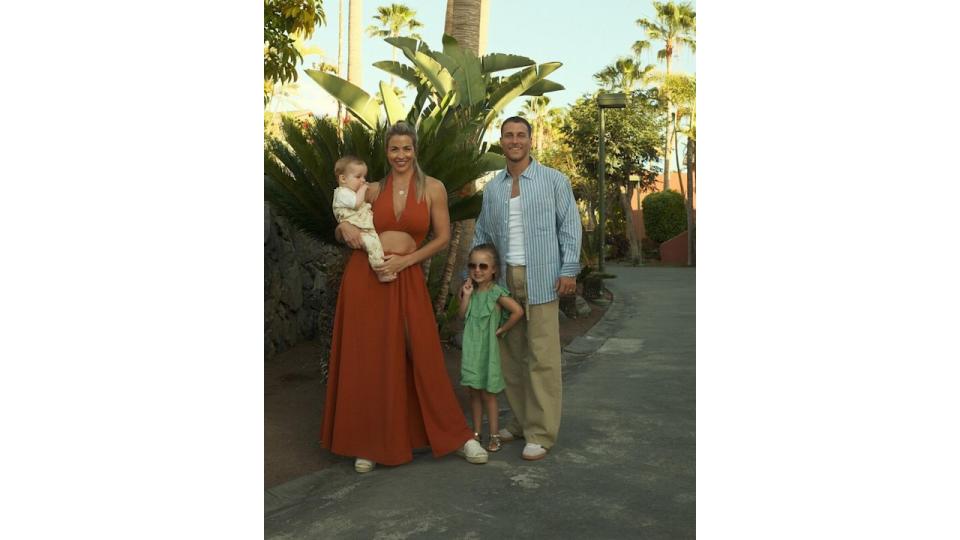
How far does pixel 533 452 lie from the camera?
5.02 m

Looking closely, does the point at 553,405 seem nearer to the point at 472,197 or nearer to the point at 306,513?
the point at 306,513

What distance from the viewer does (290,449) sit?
5.38m

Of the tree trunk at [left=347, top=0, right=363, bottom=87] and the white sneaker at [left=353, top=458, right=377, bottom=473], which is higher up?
the tree trunk at [left=347, top=0, right=363, bottom=87]

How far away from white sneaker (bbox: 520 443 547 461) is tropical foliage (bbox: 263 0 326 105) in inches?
236

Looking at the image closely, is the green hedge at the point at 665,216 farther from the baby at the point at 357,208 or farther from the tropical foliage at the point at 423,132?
the baby at the point at 357,208

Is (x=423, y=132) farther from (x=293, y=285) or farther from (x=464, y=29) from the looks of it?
(x=464, y=29)

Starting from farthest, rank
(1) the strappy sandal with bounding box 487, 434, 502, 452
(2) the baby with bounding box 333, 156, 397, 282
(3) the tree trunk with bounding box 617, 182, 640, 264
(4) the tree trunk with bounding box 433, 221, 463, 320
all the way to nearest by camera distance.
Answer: (3) the tree trunk with bounding box 617, 182, 640, 264 < (4) the tree trunk with bounding box 433, 221, 463, 320 < (1) the strappy sandal with bounding box 487, 434, 502, 452 < (2) the baby with bounding box 333, 156, 397, 282

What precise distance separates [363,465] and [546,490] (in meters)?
1.11

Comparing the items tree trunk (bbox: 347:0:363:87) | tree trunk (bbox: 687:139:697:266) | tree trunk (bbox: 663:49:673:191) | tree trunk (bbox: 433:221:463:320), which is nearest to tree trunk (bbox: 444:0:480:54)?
tree trunk (bbox: 433:221:463:320)

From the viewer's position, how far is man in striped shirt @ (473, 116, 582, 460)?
5.09 m

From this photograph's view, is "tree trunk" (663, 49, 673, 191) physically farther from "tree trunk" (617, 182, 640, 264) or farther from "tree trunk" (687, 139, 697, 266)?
"tree trunk" (617, 182, 640, 264)

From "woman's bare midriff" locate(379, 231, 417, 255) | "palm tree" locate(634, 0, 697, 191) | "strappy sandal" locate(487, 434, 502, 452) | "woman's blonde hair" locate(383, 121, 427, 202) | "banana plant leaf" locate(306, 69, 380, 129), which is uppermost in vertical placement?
"palm tree" locate(634, 0, 697, 191)

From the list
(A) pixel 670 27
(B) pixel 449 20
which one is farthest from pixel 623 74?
(B) pixel 449 20

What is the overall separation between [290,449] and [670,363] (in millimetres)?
4598
